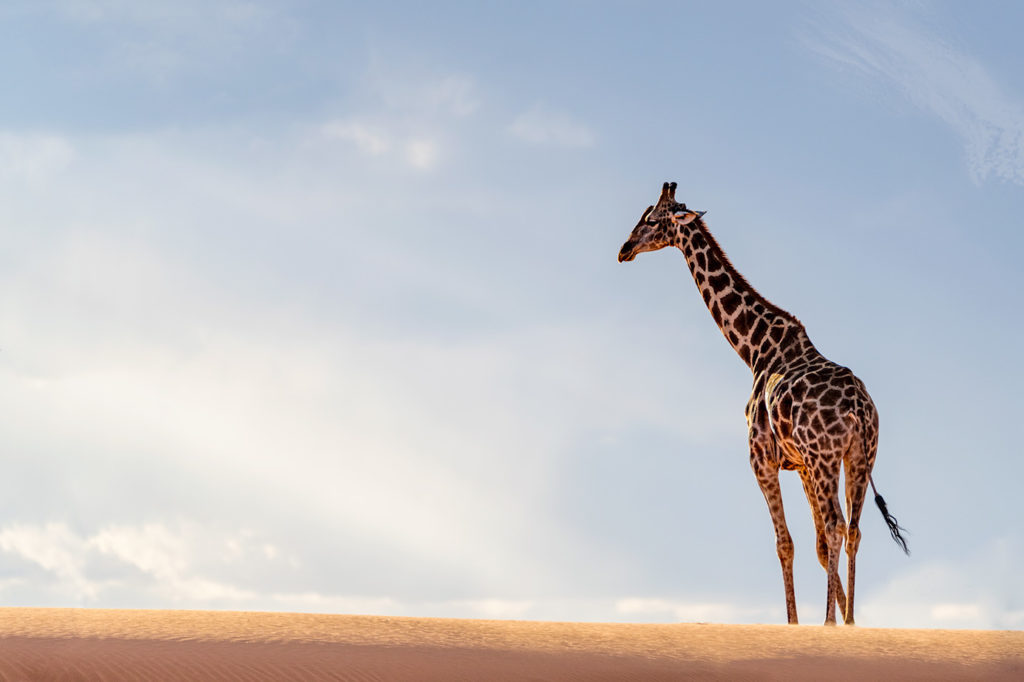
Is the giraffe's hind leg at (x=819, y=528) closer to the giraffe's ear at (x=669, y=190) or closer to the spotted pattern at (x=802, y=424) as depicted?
the spotted pattern at (x=802, y=424)

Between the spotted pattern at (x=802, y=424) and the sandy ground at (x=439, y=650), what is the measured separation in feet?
11.5

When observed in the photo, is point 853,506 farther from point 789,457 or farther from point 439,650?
point 439,650

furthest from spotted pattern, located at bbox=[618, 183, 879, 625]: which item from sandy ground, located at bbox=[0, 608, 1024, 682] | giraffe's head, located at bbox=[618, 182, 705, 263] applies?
sandy ground, located at bbox=[0, 608, 1024, 682]

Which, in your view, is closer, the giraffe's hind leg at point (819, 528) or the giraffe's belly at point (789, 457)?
the giraffe's hind leg at point (819, 528)

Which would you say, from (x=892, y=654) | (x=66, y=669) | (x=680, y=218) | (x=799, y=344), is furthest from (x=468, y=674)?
(x=680, y=218)

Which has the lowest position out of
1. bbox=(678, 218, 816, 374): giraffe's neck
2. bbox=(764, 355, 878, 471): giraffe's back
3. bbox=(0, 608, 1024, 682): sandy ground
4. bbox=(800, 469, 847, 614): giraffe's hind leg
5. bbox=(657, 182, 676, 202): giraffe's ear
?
bbox=(0, 608, 1024, 682): sandy ground

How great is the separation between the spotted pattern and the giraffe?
0.01m

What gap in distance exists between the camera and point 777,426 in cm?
1546

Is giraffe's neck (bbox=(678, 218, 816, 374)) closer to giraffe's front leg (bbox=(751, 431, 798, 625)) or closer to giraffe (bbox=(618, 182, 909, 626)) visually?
giraffe (bbox=(618, 182, 909, 626))

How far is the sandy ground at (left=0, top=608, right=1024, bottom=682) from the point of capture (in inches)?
311

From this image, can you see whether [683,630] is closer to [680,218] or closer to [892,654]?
[892,654]

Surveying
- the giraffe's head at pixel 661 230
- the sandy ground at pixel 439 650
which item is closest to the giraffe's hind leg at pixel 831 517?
the sandy ground at pixel 439 650

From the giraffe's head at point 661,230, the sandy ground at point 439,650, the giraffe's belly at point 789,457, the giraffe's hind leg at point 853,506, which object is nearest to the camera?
the sandy ground at point 439,650

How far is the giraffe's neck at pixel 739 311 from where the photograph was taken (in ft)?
56.5
